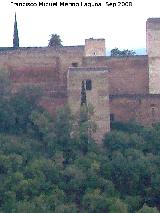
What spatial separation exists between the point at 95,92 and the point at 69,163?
120 inches

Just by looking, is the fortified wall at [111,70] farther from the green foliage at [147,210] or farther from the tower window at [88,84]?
the green foliage at [147,210]

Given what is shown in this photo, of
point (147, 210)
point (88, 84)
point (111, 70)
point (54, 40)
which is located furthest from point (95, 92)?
point (54, 40)

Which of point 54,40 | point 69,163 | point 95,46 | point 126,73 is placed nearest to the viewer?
point 69,163

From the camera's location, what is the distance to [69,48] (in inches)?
1182

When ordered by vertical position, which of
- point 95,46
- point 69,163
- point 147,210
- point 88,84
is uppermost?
point 95,46

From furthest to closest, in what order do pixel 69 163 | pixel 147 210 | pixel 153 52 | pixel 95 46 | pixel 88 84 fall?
1. pixel 95 46
2. pixel 153 52
3. pixel 88 84
4. pixel 69 163
5. pixel 147 210

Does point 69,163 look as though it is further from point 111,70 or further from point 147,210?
point 111,70

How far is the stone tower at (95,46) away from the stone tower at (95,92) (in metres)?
4.66

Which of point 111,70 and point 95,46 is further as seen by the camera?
point 95,46

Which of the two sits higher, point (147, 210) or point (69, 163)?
point (69, 163)

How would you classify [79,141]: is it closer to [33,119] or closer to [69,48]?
[33,119]

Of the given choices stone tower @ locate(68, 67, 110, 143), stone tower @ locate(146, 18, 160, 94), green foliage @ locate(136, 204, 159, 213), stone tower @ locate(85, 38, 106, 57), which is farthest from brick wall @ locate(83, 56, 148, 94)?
green foliage @ locate(136, 204, 159, 213)

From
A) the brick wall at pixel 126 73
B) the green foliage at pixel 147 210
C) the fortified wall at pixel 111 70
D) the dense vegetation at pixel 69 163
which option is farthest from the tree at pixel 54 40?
the green foliage at pixel 147 210

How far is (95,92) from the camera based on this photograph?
26.9m
